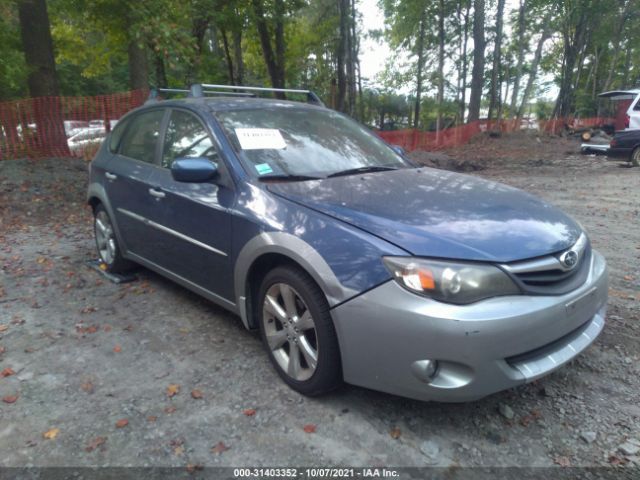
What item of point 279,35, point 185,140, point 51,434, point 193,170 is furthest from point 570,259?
point 279,35

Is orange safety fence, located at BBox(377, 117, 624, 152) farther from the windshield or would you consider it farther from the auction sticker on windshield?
the auction sticker on windshield

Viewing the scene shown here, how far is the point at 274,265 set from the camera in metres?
2.91

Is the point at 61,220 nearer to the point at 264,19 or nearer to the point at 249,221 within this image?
the point at 249,221

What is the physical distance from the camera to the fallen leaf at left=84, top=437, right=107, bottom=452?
240 centimetres

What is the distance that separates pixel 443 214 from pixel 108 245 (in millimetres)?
3568

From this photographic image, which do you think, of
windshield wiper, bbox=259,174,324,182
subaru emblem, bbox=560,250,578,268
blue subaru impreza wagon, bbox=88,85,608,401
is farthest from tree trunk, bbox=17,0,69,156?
subaru emblem, bbox=560,250,578,268

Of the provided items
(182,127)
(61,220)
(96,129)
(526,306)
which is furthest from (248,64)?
(526,306)

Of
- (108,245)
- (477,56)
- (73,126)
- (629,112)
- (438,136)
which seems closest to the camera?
(108,245)

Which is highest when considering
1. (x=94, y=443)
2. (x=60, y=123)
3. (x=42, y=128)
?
(x=60, y=123)

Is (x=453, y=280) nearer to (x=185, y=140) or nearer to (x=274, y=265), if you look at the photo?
(x=274, y=265)

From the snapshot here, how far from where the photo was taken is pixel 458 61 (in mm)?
35625

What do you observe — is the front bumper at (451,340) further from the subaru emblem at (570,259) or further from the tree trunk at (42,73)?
the tree trunk at (42,73)

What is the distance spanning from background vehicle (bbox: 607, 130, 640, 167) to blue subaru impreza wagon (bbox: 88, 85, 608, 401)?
11929mm

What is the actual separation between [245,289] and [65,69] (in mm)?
33467
